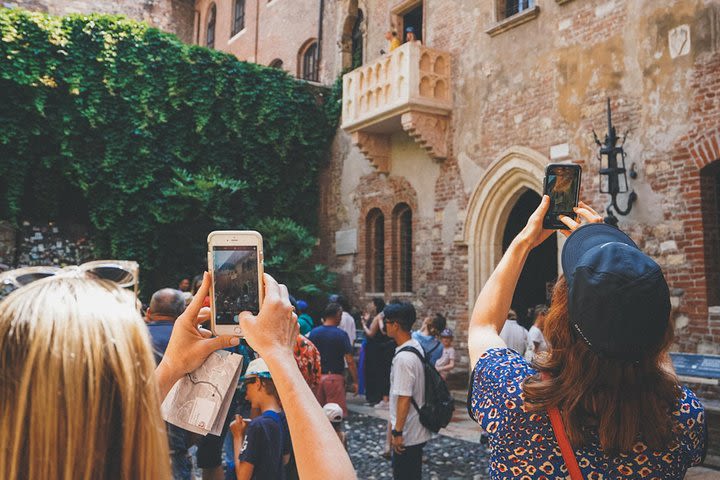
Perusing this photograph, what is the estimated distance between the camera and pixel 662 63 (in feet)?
29.3

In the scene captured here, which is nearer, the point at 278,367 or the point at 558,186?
the point at 278,367

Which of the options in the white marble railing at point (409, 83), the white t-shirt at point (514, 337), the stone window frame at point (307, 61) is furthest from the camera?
the stone window frame at point (307, 61)

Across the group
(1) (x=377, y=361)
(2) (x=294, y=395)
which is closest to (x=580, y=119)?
(1) (x=377, y=361)

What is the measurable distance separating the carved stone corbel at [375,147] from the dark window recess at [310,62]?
5.76 meters

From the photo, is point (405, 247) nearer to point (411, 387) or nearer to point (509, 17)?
point (509, 17)

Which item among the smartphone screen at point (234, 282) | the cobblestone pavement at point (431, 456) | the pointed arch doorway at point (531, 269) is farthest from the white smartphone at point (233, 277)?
the pointed arch doorway at point (531, 269)

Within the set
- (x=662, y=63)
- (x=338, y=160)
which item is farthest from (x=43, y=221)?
(x=662, y=63)

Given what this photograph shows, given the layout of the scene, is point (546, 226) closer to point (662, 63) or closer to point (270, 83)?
point (662, 63)

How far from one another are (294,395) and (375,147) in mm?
13194

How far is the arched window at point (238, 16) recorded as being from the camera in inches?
949

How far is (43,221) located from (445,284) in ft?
30.5

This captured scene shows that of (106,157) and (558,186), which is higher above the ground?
(106,157)

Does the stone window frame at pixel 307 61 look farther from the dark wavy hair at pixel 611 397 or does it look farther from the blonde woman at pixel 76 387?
the blonde woman at pixel 76 387

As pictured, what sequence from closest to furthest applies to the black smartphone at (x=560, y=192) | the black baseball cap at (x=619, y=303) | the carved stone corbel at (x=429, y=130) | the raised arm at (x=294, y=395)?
the raised arm at (x=294, y=395)
the black baseball cap at (x=619, y=303)
the black smartphone at (x=560, y=192)
the carved stone corbel at (x=429, y=130)
